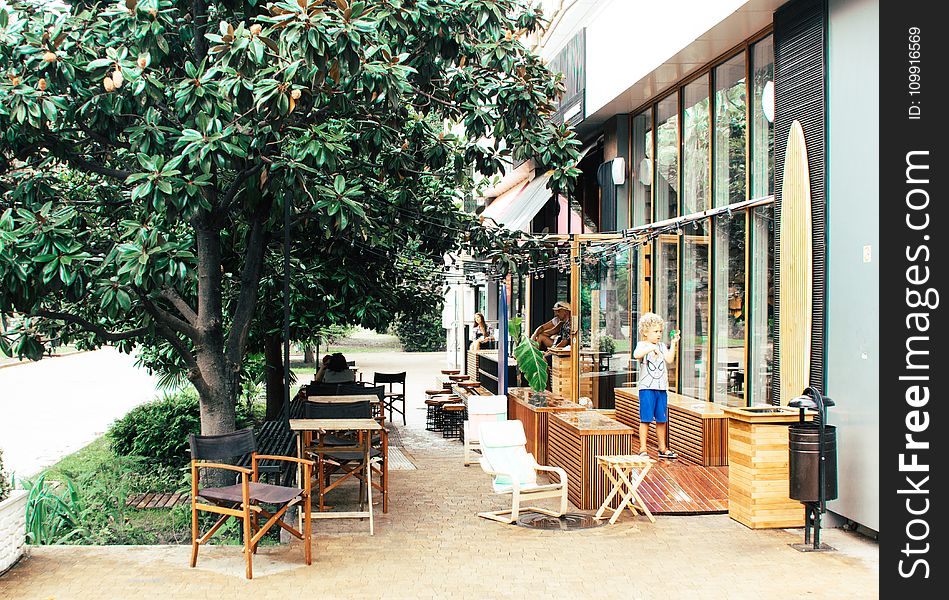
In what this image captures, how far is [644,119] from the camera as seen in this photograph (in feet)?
45.9

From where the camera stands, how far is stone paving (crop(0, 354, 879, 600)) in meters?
6.25

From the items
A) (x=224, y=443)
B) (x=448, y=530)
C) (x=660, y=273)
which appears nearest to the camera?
(x=224, y=443)

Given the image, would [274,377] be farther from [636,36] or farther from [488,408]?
[636,36]

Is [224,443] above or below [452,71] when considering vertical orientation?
below

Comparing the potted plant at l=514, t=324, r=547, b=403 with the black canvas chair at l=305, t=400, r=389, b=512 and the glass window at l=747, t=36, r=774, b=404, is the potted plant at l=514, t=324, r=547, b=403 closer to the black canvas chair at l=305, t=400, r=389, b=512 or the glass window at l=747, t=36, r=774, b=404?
the glass window at l=747, t=36, r=774, b=404

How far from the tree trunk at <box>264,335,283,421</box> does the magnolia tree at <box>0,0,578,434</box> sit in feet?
12.0

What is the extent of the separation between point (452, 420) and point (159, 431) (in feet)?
15.3

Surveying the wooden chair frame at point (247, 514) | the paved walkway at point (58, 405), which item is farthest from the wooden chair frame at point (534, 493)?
the paved walkway at point (58, 405)

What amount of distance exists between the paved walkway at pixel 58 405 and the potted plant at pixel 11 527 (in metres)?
2.62

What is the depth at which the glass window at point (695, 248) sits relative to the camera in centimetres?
1148

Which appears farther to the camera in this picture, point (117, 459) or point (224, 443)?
point (117, 459)
